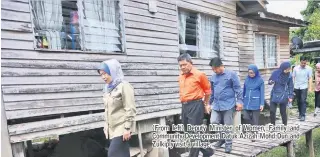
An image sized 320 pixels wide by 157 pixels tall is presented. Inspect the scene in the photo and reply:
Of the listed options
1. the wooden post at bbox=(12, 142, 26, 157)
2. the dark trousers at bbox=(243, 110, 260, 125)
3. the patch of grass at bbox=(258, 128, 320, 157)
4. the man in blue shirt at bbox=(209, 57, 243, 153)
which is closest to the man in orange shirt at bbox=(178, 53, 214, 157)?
the man in blue shirt at bbox=(209, 57, 243, 153)

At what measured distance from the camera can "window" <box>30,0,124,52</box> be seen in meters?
4.77

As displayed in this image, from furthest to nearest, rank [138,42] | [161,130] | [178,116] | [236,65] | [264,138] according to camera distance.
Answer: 1. [236,65]
2. [178,116]
3. [161,130]
4. [138,42]
5. [264,138]

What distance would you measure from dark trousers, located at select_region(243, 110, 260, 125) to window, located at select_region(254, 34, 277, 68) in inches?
227

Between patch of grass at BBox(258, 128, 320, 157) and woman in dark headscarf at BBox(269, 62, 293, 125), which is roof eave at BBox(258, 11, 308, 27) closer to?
patch of grass at BBox(258, 128, 320, 157)

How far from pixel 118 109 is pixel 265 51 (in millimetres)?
9368

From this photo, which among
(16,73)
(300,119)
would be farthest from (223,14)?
(16,73)

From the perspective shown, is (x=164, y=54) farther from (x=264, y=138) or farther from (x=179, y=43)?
(x=264, y=138)

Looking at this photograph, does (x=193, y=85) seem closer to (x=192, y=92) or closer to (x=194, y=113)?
(x=192, y=92)

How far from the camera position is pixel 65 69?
4.99 metres

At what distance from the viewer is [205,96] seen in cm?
443

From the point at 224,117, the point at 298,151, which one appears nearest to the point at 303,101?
the point at 298,151

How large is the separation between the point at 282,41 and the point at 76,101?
10381 millimetres

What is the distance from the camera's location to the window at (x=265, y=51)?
37.4 feet

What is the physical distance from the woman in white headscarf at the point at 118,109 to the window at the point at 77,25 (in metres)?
1.65
